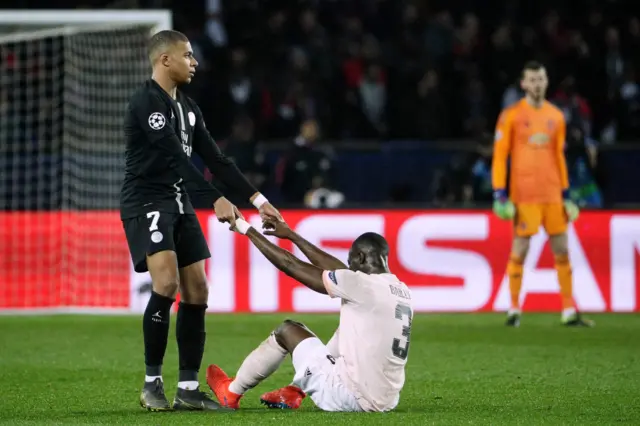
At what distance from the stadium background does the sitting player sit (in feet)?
22.6

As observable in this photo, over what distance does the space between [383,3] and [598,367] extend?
1094 cm

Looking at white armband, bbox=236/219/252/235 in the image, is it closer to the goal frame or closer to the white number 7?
the white number 7

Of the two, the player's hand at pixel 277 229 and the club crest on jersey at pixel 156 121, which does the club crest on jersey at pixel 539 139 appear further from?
the club crest on jersey at pixel 156 121

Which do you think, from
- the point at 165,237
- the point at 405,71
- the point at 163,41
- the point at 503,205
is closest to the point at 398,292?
the point at 165,237

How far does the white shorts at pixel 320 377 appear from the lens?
6.48m

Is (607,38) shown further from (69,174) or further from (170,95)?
(170,95)

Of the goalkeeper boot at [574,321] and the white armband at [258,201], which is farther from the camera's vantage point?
the goalkeeper boot at [574,321]

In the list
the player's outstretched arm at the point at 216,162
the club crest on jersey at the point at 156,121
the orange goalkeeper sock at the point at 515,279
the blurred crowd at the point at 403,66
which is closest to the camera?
the club crest on jersey at the point at 156,121

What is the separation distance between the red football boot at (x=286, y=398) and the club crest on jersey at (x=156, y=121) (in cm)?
157

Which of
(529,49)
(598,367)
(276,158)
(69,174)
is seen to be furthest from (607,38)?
(598,367)

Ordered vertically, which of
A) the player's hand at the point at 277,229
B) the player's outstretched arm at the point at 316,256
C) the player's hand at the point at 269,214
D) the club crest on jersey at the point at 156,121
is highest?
the club crest on jersey at the point at 156,121

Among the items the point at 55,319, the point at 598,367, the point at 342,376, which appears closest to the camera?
the point at 342,376

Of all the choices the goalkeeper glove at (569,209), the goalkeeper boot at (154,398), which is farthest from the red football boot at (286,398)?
the goalkeeper glove at (569,209)

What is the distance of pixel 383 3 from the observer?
62.5 feet
